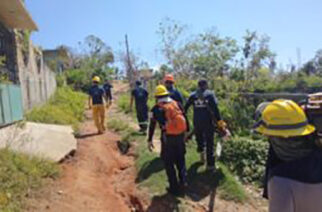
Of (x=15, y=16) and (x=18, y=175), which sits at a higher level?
(x=15, y=16)

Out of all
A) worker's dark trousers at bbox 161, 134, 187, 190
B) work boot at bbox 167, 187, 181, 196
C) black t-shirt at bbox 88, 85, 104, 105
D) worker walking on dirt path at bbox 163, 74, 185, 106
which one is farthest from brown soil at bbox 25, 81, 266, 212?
black t-shirt at bbox 88, 85, 104, 105

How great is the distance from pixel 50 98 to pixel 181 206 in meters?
12.6

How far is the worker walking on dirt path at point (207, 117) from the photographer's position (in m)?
6.35

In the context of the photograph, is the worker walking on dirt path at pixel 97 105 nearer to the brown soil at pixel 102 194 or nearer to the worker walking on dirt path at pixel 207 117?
the brown soil at pixel 102 194

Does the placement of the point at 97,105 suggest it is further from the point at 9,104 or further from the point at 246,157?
the point at 246,157

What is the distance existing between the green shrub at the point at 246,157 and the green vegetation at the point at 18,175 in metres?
4.11

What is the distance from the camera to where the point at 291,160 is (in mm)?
1985

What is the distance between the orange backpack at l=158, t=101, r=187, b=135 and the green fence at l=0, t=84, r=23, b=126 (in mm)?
4147

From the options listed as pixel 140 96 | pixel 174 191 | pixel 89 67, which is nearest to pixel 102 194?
pixel 174 191

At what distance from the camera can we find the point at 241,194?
242 inches

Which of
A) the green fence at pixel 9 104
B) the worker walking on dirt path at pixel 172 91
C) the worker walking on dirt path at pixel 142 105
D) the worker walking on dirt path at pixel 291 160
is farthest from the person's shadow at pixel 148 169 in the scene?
the worker walking on dirt path at pixel 291 160

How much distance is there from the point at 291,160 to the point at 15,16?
10.3 metres

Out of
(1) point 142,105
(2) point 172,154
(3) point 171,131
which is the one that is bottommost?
(2) point 172,154

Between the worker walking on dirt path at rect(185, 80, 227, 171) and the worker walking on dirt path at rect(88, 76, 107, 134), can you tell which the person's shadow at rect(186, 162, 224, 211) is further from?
the worker walking on dirt path at rect(88, 76, 107, 134)
